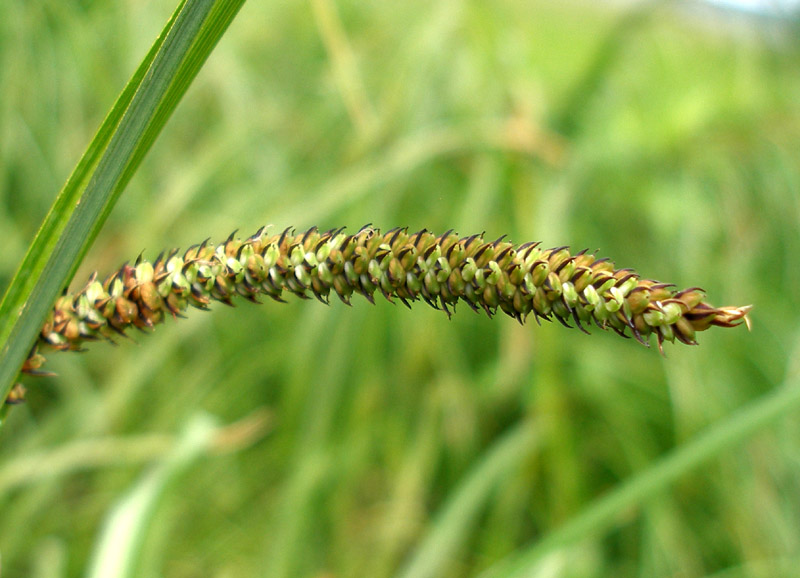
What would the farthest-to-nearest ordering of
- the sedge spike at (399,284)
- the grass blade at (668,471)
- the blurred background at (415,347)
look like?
the blurred background at (415,347)
the grass blade at (668,471)
the sedge spike at (399,284)

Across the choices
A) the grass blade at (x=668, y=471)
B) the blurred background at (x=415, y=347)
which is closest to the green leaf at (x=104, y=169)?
the grass blade at (x=668, y=471)

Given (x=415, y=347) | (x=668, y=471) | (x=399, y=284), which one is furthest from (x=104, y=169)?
(x=415, y=347)

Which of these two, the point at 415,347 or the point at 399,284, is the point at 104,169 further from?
the point at 415,347

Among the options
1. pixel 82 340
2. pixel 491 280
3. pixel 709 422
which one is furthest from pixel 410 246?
pixel 709 422

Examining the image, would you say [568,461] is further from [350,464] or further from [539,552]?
[539,552]

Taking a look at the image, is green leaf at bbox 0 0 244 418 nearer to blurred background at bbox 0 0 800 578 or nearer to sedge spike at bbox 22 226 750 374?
sedge spike at bbox 22 226 750 374

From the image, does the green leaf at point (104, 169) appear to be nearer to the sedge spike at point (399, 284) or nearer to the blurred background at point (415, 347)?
the sedge spike at point (399, 284)
